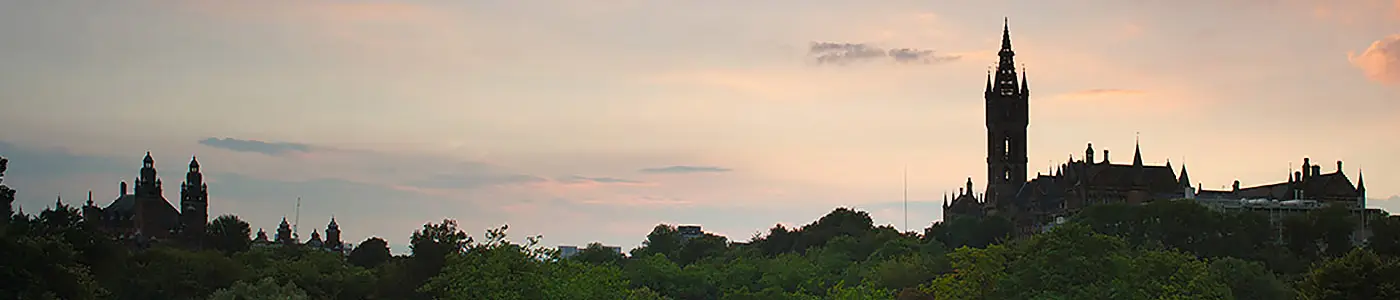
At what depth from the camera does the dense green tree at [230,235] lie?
17038 cm

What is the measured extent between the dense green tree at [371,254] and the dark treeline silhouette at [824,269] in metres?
0.26

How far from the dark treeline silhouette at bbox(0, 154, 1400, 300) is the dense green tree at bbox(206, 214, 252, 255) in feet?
1.60

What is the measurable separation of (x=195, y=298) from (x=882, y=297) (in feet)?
155

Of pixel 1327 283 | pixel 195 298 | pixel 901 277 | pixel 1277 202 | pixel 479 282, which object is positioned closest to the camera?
pixel 1327 283

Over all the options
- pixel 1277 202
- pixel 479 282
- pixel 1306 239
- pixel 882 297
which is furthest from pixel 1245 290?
pixel 1277 202

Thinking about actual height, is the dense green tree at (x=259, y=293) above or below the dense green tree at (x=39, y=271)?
below

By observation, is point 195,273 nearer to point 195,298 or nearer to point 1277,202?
point 195,298

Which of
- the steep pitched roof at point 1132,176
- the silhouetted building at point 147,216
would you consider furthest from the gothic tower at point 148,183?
the steep pitched roof at point 1132,176

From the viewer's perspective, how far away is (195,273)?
111 metres

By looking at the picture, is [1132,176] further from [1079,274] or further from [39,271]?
[39,271]

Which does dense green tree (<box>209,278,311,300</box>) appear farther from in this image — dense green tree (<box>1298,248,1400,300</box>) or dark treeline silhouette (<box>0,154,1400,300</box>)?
dense green tree (<box>1298,248,1400,300</box>)

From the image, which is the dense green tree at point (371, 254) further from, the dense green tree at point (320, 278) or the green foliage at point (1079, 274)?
the green foliage at point (1079, 274)

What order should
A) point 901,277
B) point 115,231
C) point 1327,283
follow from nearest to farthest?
point 1327,283 → point 901,277 → point 115,231

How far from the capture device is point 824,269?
172 meters
